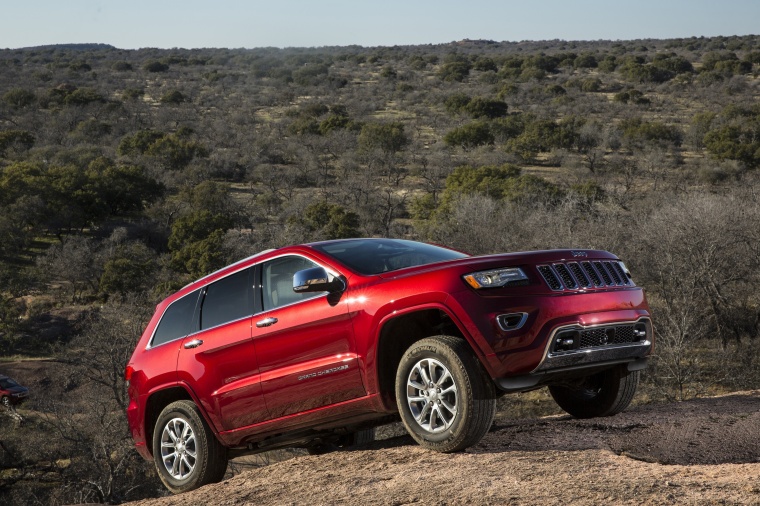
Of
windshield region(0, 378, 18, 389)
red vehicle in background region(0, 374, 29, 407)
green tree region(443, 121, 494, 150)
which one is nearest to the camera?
red vehicle in background region(0, 374, 29, 407)

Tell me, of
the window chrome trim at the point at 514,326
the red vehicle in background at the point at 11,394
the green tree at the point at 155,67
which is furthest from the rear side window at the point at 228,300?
the green tree at the point at 155,67

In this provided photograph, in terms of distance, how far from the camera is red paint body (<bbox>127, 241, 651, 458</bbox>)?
5.57 meters

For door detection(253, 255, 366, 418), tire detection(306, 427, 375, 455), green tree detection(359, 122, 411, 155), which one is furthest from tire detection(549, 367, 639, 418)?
green tree detection(359, 122, 411, 155)

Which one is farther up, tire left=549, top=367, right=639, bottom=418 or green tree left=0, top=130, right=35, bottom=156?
green tree left=0, top=130, right=35, bottom=156

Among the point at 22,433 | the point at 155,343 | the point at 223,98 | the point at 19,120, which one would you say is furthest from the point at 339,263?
the point at 223,98

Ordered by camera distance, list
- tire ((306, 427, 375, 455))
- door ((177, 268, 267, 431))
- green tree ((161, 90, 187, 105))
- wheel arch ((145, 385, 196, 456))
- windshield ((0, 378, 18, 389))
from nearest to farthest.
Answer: door ((177, 268, 267, 431)) → wheel arch ((145, 385, 196, 456)) → tire ((306, 427, 375, 455)) → windshield ((0, 378, 18, 389)) → green tree ((161, 90, 187, 105))

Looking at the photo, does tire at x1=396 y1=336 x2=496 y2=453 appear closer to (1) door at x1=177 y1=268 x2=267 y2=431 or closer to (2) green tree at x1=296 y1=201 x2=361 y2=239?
(1) door at x1=177 y1=268 x2=267 y2=431

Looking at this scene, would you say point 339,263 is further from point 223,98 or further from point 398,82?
point 398,82

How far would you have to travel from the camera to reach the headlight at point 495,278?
561cm

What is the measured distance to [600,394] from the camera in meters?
7.14

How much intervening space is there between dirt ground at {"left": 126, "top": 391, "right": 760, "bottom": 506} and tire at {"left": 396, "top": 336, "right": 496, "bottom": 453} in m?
→ 0.18

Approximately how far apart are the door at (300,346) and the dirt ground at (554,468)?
539mm

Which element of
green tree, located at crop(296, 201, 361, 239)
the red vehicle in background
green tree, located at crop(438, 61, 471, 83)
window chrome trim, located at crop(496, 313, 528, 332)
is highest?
green tree, located at crop(438, 61, 471, 83)

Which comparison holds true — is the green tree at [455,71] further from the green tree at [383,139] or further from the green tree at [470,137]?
the green tree at [383,139]
